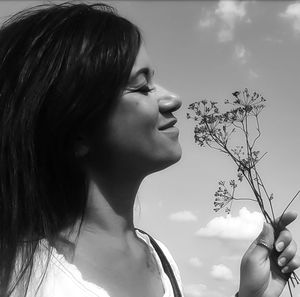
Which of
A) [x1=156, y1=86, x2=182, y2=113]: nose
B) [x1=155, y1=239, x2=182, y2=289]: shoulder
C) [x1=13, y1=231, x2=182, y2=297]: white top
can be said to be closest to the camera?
[x1=13, y1=231, x2=182, y2=297]: white top

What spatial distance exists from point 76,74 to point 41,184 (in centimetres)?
44

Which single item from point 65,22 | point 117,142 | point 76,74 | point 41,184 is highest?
point 65,22

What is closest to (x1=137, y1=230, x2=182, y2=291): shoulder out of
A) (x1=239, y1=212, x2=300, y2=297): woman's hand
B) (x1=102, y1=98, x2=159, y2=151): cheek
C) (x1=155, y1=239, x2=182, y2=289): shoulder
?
(x1=155, y1=239, x2=182, y2=289): shoulder

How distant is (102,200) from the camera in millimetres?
2338

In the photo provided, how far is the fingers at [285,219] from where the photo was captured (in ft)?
7.44

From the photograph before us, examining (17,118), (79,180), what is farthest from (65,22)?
(79,180)

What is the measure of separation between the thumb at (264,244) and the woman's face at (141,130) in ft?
1.42

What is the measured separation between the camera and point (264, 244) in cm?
236

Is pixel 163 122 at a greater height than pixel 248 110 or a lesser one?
lesser

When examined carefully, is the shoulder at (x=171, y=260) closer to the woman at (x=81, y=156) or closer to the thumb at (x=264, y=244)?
the woman at (x=81, y=156)

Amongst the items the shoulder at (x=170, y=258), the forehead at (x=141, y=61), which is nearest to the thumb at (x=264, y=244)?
the shoulder at (x=170, y=258)

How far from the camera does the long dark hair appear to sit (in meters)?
2.24

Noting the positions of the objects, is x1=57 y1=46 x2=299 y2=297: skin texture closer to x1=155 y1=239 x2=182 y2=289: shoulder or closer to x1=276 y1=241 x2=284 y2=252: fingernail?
x1=276 y1=241 x2=284 y2=252: fingernail

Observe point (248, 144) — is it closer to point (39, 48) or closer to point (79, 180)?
point (79, 180)
